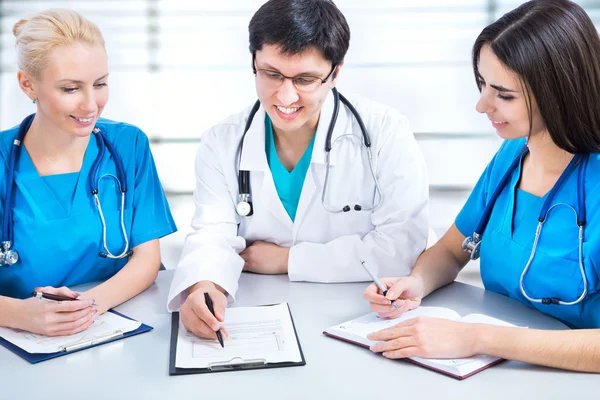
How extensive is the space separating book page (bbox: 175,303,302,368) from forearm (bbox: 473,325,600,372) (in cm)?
34

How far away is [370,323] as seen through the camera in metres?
1.26

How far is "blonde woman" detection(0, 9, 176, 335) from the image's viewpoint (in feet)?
4.67

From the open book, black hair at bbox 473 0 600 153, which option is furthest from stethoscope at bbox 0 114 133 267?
black hair at bbox 473 0 600 153

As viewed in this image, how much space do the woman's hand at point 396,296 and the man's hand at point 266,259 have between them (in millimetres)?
338

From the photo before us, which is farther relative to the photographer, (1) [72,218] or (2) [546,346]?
(1) [72,218]

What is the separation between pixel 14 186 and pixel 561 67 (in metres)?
1.19

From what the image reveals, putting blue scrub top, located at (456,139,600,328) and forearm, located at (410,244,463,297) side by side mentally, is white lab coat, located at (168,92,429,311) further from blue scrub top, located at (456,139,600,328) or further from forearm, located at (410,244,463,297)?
blue scrub top, located at (456,139,600,328)

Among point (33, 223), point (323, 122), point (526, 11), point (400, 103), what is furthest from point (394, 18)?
point (33, 223)

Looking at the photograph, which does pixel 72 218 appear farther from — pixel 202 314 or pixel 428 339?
pixel 428 339

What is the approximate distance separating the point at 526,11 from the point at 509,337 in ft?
2.07

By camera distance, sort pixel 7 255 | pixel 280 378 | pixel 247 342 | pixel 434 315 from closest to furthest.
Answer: pixel 280 378
pixel 247 342
pixel 434 315
pixel 7 255

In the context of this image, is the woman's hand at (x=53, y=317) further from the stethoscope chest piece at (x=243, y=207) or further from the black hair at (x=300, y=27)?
the black hair at (x=300, y=27)

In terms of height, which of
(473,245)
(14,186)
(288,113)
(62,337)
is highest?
(288,113)

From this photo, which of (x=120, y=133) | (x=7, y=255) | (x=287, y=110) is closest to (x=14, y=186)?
(x=7, y=255)
